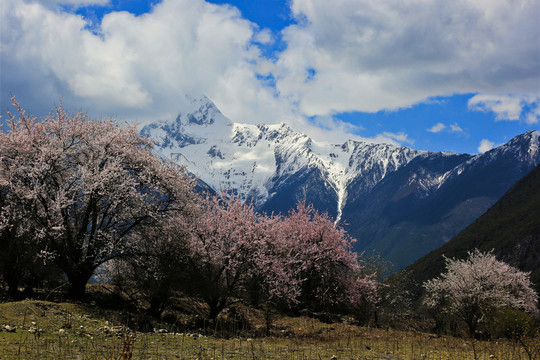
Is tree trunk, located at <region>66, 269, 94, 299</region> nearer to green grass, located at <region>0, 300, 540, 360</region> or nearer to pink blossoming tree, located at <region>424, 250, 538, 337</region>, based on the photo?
green grass, located at <region>0, 300, 540, 360</region>

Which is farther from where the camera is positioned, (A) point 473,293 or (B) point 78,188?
(A) point 473,293

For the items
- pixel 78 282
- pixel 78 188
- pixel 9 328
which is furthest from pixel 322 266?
pixel 9 328

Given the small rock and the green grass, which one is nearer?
the green grass

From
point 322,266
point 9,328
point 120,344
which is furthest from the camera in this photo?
point 322,266

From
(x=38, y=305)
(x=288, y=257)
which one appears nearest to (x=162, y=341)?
(x=38, y=305)

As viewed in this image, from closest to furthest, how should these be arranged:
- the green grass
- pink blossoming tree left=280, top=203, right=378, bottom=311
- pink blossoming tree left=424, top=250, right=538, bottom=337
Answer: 1. the green grass
2. pink blossoming tree left=424, top=250, right=538, bottom=337
3. pink blossoming tree left=280, top=203, right=378, bottom=311

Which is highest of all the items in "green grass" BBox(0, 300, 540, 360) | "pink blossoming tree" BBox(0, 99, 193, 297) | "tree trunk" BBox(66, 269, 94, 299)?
"pink blossoming tree" BBox(0, 99, 193, 297)

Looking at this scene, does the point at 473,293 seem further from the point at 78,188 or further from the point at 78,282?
the point at 78,188

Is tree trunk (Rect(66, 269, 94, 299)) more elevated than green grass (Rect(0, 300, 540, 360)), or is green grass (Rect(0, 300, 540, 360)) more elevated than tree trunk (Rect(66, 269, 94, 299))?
tree trunk (Rect(66, 269, 94, 299))

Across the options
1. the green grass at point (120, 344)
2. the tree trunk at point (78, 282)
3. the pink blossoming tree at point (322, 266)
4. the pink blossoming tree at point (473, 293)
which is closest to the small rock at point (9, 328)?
the green grass at point (120, 344)

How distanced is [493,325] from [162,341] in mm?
30876

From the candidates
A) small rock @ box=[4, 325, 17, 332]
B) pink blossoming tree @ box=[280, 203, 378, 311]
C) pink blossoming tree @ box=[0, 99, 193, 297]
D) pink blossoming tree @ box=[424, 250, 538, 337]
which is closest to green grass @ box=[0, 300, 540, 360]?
small rock @ box=[4, 325, 17, 332]

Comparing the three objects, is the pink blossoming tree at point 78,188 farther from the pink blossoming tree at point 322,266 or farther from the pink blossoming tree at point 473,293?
the pink blossoming tree at point 473,293

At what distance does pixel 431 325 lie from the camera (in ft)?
176
